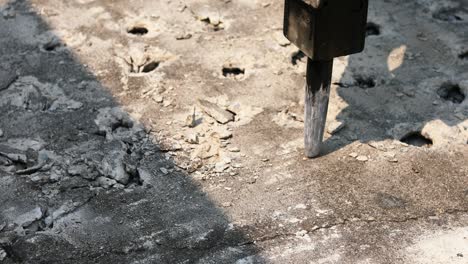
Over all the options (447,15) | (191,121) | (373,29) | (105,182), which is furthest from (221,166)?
(447,15)

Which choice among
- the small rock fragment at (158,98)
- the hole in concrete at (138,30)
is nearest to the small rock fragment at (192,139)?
the small rock fragment at (158,98)

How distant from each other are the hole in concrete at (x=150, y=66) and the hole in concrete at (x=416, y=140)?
1.74 m

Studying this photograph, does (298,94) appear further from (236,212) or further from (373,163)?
(236,212)

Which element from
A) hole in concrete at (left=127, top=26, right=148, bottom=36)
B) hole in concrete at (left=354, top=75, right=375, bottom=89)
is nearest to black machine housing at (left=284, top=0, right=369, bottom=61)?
hole in concrete at (left=354, top=75, right=375, bottom=89)

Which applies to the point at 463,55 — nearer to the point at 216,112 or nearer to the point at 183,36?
the point at 216,112

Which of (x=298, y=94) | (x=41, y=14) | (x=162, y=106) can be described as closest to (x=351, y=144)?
(x=298, y=94)

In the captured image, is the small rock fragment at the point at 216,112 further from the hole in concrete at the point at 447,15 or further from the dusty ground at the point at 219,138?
the hole in concrete at the point at 447,15

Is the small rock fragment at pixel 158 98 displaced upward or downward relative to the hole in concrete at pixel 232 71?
downward

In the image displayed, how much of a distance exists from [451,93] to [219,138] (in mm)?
1601

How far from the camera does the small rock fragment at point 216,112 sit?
149 inches

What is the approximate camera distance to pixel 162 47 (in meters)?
4.44

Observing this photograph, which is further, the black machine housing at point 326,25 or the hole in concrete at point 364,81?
the hole in concrete at point 364,81

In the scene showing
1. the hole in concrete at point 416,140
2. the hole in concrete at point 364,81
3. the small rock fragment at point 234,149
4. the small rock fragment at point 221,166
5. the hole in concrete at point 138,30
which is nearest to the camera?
the small rock fragment at point 221,166

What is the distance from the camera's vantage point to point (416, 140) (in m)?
3.77
